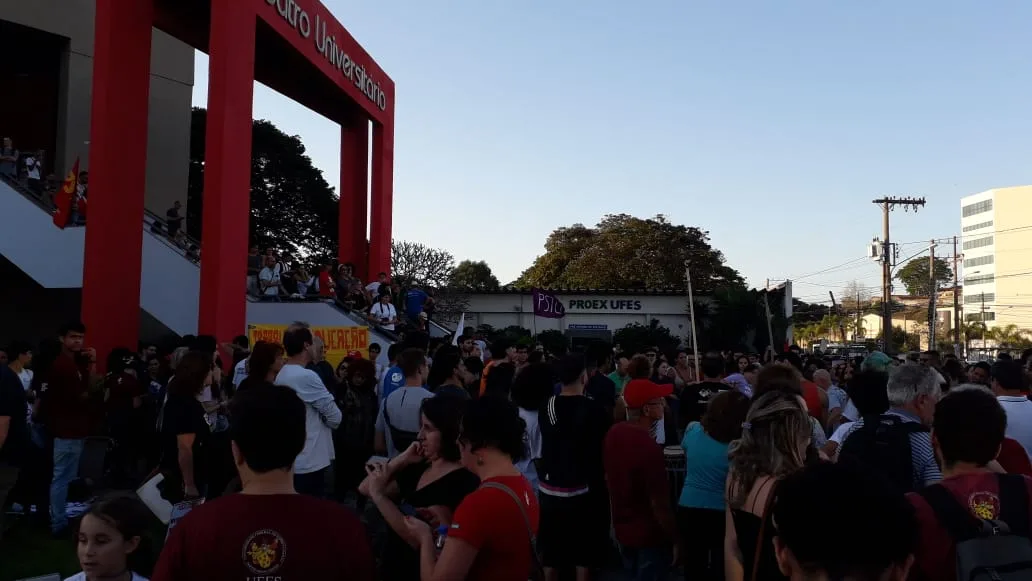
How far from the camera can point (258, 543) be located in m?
2.10

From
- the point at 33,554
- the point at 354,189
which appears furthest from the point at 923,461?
the point at 354,189

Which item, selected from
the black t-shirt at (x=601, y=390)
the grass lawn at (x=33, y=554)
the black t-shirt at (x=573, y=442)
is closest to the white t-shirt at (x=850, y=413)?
the black t-shirt at (x=601, y=390)

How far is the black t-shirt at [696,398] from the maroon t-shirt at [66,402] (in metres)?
5.34

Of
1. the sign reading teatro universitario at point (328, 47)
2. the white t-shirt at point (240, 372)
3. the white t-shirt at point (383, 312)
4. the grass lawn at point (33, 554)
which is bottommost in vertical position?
the grass lawn at point (33, 554)

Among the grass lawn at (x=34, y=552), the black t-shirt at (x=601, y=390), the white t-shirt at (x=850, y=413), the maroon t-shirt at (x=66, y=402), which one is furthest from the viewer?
the maroon t-shirt at (x=66, y=402)

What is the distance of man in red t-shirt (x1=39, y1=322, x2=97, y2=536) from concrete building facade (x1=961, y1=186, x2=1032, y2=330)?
104013 millimetres

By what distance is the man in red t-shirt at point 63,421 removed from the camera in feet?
22.5

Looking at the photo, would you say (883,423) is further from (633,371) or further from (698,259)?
(698,259)

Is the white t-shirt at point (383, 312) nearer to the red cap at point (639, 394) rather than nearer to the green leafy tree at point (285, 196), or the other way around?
the red cap at point (639, 394)

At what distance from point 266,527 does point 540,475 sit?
10.2 ft

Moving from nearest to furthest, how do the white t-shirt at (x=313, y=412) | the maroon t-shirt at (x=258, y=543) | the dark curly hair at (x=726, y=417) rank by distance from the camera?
the maroon t-shirt at (x=258, y=543) < the dark curly hair at (x=726, y=417) < the white t-shirt at (x=313, y=412)

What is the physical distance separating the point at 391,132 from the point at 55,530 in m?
16.3

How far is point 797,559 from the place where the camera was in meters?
1.66

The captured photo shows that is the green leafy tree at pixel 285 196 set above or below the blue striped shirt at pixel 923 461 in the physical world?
above
